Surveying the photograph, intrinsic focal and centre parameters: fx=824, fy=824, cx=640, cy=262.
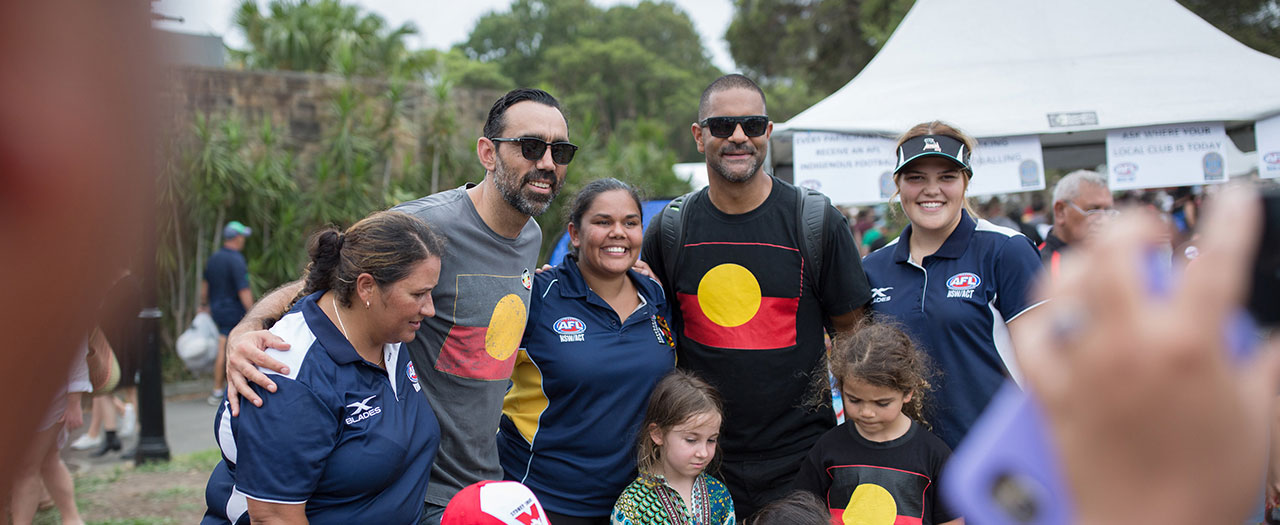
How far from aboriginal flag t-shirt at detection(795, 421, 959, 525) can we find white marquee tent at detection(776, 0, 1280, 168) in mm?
3943

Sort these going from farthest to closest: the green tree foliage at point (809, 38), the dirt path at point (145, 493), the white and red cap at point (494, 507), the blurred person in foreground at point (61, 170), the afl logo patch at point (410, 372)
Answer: the green tree foliage at point (809, 38) → the dirt path at point (145, 493) → the afl logo patch at point (410, 372) → the white and red cap at point (494, 507) → the blurred person in foreground at point (61, 170)

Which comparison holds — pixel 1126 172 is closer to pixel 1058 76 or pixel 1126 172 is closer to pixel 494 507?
pixel 1058 76

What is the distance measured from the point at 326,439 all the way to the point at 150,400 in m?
5.42

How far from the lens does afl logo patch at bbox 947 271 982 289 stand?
10.4 feet

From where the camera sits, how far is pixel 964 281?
10.4 feet

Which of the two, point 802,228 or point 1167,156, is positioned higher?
point 1167,156

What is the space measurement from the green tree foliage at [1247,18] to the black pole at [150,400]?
51.7ft

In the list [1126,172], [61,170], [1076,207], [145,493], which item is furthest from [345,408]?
[1126,172]

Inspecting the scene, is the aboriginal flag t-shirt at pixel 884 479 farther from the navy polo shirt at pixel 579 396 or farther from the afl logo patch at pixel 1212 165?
the afl logo patch at pixel 1212 165

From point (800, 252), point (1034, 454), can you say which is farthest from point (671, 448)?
point (1034, 454)

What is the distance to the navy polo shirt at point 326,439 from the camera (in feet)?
7.77

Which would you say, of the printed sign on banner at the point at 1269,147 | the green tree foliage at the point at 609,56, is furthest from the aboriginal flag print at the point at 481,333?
the green tree foliage at the point at 609,56

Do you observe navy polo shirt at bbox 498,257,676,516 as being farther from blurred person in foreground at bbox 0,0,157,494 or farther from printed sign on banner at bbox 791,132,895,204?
printed sign on banner at bbox 791,132,895,204

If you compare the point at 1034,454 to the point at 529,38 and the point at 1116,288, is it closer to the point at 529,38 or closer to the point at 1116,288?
the point at 1116,288
